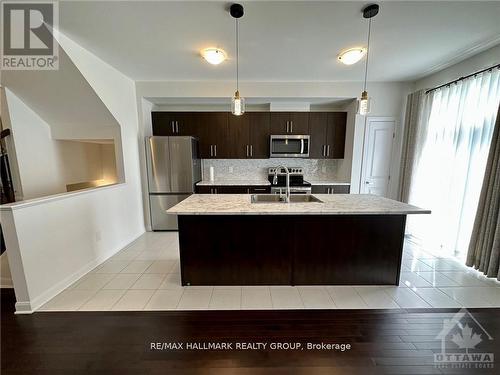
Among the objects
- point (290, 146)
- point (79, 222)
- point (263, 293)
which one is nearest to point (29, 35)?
point (79, 222)

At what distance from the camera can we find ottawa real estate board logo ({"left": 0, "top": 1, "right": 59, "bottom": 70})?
6.20 feet

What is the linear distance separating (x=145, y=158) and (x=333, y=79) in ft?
12.0

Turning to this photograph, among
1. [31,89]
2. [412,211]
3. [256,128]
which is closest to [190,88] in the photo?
[256,128]

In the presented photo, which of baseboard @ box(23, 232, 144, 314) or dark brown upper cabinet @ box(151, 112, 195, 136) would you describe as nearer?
baseboard @ box(23, 232, 144, 314)

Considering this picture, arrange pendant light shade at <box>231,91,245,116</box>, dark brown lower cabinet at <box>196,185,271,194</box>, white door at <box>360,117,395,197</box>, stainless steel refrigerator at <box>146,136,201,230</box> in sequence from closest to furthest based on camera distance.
Result: pendant light shade at <box>231,91,245,116</box>, stainless steel refrigerator at <box>146,136,201,230</box>, white door at <box>360,117,395,197</box>, dark brown lower cabinet at <box>196,185,271,194</box>

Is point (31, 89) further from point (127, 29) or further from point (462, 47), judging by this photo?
point (462, 47)

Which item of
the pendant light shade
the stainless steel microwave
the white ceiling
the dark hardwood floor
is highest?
the white ceiling

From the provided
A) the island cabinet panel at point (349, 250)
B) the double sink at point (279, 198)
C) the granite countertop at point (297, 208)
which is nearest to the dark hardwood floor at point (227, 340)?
A: the island cabinet panel at point (349, 250)

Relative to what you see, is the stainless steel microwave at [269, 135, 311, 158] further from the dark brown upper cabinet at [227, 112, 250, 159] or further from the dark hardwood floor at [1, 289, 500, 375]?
the dark hardwood floor at [1, 289, 500, 375]

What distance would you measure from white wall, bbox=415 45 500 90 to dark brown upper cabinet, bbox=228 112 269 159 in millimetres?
2661

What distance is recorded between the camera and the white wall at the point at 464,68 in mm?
2447

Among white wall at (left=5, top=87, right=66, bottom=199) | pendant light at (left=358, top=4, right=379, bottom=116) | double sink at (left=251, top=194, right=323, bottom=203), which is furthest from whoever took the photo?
white wall at (left=5, top=87, right=66, bottom=199)

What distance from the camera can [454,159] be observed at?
289 cm

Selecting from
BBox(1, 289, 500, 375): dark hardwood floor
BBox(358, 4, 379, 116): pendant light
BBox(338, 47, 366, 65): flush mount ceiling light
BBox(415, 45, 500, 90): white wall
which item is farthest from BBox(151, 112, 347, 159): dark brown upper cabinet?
BBox(1, 289, 500, 375): dark hardwood floor
